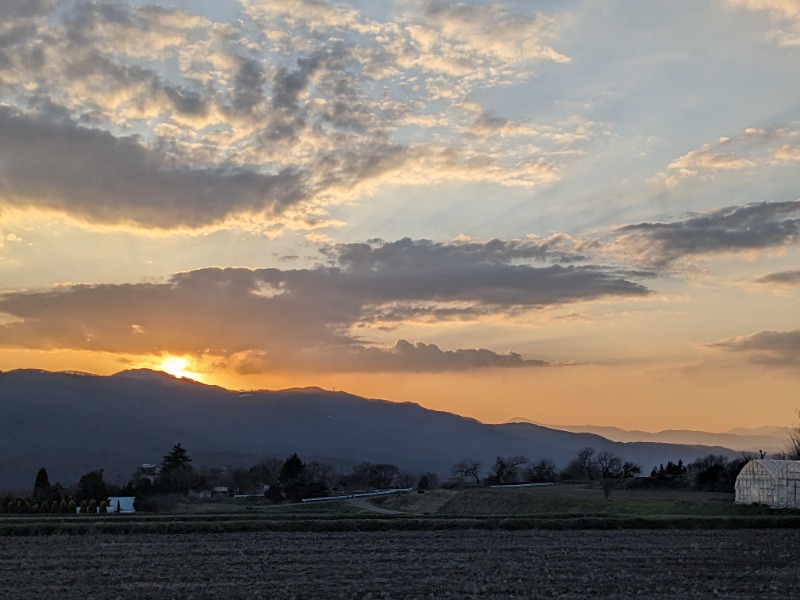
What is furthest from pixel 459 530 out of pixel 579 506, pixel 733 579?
pixel 579 506

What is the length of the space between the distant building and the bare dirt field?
38.9 meters

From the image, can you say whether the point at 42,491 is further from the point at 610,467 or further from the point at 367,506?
the point at 610,467

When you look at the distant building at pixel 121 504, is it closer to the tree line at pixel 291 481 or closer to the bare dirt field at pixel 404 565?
the tree line at pixel 291 481

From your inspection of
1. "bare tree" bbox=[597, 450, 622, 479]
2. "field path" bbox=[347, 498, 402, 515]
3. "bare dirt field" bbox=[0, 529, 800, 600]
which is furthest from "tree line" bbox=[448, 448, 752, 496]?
"bare dirt field" bbox=[0, 529, 800, 600]

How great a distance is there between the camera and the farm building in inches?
2514

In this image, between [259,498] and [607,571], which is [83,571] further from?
[259,498]

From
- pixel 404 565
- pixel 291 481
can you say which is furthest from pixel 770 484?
pixel 291 481

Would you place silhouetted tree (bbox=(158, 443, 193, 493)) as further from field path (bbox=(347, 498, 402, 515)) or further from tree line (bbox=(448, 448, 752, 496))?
tree line (bbox=(448, 448, 752, 496))

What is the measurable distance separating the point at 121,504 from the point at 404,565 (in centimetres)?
6079

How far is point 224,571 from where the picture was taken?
1259 inches

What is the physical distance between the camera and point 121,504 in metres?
86.3

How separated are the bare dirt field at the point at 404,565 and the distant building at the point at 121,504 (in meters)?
38.9

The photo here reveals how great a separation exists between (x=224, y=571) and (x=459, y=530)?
20460mm

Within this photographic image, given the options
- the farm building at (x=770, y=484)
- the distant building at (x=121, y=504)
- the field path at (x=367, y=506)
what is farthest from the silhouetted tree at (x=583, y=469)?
the distant building at (x=121, y=504)
